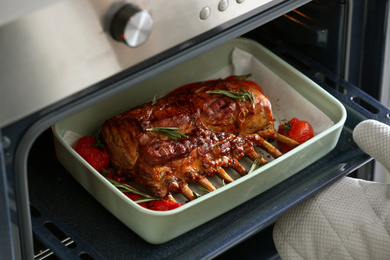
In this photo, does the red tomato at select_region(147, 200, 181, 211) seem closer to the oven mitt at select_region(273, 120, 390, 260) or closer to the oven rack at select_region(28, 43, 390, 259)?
the oven rack at select_region(28, 43, 390, 259)

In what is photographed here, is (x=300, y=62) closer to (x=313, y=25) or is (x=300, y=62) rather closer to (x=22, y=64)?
(x=313, y=25)

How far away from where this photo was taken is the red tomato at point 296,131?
1.27 m

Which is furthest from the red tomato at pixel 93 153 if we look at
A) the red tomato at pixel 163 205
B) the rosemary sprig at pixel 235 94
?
the rosemary sprig at pixel 235 94

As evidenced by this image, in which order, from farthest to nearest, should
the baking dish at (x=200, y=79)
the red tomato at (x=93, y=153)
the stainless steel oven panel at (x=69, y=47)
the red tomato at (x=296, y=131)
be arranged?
the red tomato at (x=296, y=131) → the red tomato at (x=93, y=153) → the baking dish at (x=200, y=79) → the stainless steel oven panel at (x=69, y=47)

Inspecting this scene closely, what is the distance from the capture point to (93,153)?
116cm

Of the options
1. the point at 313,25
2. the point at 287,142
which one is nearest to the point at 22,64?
the point at 287,142

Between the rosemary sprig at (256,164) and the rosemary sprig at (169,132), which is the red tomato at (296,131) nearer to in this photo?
the rosemary sprig at (256,164)

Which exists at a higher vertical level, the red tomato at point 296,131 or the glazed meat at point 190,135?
the glazed meat at point 190,135

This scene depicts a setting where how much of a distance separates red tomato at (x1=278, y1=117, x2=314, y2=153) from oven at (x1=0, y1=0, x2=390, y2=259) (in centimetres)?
6

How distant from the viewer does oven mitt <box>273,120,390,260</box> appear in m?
1.17

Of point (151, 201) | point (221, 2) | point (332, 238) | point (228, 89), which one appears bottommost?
point (332, 238)

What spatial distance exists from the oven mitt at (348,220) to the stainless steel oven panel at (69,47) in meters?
0.48

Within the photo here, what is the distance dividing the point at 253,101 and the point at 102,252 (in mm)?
414

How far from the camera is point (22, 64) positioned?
711 millimetres
